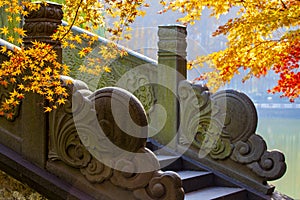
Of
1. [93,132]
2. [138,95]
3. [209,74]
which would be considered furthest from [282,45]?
[93,132]

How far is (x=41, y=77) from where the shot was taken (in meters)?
3.73

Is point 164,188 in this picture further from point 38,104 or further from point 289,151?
point 289,151

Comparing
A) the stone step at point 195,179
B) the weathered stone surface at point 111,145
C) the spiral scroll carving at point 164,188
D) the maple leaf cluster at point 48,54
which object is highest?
the maple leaf cluster at point 48,54

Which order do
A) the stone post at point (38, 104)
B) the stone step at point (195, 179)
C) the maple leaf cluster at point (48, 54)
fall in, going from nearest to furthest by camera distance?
the maple leaf cluster at point (48, 54) → the stone post at point (38, 104) → the stone step at point (195, 179)

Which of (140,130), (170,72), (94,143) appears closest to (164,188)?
(140,130)

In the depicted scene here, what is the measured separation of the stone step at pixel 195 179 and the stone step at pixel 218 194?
2.8 inches

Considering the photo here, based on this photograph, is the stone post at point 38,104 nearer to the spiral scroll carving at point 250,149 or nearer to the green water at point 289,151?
the spiral scroll carving at point 250,149

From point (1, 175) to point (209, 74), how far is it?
10.2ft

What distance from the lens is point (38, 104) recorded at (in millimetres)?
4020

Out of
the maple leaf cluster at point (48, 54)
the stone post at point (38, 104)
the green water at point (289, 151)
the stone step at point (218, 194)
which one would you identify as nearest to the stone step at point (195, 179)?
the stone step at point (218, 194)

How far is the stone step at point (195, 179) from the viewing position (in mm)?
4817

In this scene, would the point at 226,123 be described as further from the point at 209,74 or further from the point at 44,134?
the point at 44,134

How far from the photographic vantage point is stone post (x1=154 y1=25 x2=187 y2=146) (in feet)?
18.3

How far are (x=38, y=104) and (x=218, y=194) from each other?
6.84 feet
